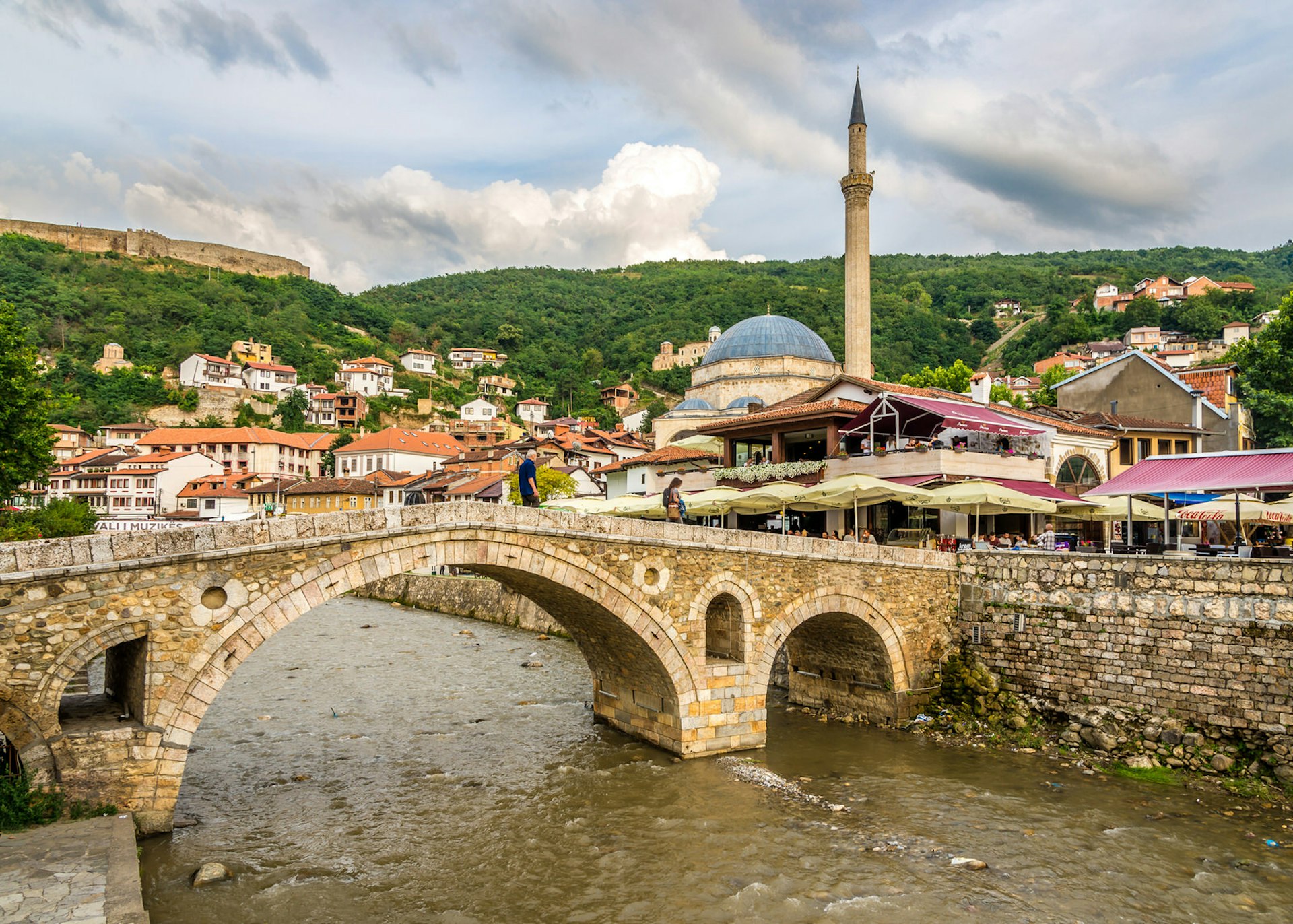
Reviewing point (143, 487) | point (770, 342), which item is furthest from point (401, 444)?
point (770, 342)

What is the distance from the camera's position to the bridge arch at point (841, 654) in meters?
13.9

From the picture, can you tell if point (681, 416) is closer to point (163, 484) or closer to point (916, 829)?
point (916, 829)

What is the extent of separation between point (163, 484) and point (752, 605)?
54921 millimetres

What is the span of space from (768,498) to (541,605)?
→ 653 cm

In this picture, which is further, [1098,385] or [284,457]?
[284,457]

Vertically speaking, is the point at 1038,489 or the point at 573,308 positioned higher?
the point at 573,308

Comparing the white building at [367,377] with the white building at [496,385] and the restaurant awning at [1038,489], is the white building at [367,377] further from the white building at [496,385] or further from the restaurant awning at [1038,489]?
the restaurant awning at [1038,489]

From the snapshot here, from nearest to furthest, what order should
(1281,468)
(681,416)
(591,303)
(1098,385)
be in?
(1281,468) < (1098,385) < (681,416) < (591,303)

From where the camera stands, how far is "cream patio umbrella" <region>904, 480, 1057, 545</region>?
1567 cm

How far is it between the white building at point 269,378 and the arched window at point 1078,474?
72557mm

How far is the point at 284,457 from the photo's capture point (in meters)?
63.9

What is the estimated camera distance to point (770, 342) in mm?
42500

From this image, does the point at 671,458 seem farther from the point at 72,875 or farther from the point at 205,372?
the point at 205,372

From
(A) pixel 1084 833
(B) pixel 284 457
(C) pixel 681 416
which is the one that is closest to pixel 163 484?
(B) pixel 284 457
